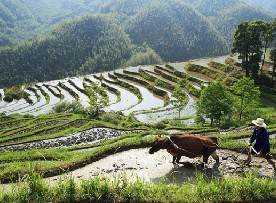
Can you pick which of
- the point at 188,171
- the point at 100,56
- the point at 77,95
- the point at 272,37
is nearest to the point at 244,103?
the point at 272,37

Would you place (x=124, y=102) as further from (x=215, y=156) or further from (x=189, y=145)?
(x=189, y=145)

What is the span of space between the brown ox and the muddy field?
1.47ft

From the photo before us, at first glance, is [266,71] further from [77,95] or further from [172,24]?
[172,24]

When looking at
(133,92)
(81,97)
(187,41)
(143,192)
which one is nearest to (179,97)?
(133,92)

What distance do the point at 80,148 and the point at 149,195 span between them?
39.1 ft

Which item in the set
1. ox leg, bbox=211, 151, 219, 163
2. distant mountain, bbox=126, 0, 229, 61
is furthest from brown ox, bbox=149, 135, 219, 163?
distant mountain, bbox=126, 0, 229, 61

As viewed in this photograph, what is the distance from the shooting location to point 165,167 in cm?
1149

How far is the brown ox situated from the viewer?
1098cm

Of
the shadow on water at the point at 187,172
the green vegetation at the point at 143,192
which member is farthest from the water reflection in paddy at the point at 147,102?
the green vegetation at the point at 143,192

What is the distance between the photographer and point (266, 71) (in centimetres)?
5759

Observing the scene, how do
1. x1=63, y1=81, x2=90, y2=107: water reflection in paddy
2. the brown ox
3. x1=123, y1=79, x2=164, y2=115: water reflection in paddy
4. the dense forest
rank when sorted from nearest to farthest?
1. the brown ox
2. x1=123, y1=79, x2=164, y2=115: water reflection in paddy
3. x1=63, y1=81, x2=90, y2=107: water reflection in paddy
4. the dense forest

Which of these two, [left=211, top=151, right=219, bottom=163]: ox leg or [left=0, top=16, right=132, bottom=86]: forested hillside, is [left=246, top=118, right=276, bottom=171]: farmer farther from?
[left=0, top=16, right=132, bottom=86]: forested hillside

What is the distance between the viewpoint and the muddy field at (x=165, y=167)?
10.7m

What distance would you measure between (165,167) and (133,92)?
52.3 m
